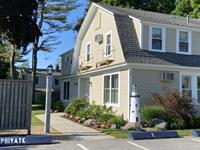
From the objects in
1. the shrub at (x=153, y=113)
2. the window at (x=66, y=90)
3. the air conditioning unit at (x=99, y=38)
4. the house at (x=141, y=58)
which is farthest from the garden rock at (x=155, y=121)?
the window at (x=66, y=90)

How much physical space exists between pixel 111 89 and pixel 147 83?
278 cm

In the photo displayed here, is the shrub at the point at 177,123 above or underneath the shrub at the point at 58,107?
underneath

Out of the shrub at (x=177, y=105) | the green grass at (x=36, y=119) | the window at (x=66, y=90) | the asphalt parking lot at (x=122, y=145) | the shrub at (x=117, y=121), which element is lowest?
the asphalt parking lot at (x=122, y=145)

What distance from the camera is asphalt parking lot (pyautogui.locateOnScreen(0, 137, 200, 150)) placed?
11400 mm

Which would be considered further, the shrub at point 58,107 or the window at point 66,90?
the window at point 66,90

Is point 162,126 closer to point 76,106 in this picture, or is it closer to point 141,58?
point 141,58

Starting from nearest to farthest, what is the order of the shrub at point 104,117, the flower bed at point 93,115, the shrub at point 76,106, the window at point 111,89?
the flower bed at point 93,115, the shrub at point 104,117, the window at point 111,89, the shrub at point 76,106

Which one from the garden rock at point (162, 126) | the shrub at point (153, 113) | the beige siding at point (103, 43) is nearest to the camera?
the garden rock at point (162, 126)

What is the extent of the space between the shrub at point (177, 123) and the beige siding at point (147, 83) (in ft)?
8.00

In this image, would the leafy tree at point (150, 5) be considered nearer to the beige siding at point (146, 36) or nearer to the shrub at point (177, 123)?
the beige siding at point (146, 36)

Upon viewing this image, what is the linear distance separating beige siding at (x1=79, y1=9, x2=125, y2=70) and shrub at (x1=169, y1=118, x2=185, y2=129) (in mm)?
4461

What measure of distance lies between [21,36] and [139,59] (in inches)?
284

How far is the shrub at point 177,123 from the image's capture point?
17.2m

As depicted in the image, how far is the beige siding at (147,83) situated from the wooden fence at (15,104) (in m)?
7.27
